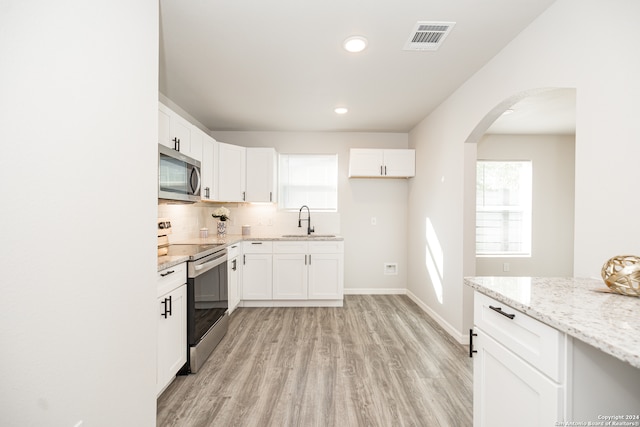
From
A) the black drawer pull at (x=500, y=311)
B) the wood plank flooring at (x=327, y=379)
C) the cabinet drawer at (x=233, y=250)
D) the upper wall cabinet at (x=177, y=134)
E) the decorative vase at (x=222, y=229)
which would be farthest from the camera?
the decorative vase at (x=222, y=229)

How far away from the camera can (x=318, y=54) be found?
2402 millimetres

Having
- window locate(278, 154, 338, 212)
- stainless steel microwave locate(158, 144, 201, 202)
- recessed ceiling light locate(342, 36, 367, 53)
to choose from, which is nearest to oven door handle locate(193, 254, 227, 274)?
stainless steel microwave locate(158, 144, 201, 202)

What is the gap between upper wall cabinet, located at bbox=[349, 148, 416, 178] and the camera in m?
Result: 4.43

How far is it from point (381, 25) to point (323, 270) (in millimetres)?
2895

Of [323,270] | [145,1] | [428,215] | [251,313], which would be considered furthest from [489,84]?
[251,313]

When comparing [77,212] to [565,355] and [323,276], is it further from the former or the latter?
[323,276]

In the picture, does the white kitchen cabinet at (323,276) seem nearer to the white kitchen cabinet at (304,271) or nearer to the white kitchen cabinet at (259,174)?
the white kitchen cabinet at (304,271)

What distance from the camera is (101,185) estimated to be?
112 cm

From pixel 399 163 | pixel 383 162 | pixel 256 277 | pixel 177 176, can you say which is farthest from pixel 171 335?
pixel 399 163

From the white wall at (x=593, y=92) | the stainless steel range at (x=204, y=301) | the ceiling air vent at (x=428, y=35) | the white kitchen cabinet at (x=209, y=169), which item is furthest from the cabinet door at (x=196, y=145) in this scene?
the white wall at (x=593, y=92)

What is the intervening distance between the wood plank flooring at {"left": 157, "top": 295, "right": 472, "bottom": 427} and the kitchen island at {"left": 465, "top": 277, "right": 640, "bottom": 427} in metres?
0.89

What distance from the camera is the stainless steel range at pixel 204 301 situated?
233 centimetres

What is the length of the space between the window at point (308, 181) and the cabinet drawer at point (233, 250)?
125cm

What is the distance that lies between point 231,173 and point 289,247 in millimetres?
1323
